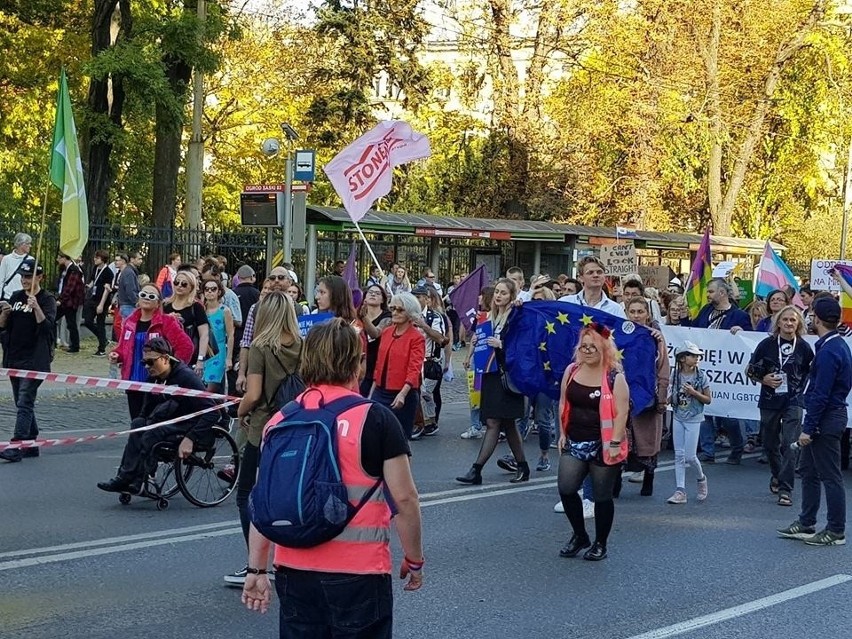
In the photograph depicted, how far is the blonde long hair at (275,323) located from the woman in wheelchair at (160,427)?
185 centimetres

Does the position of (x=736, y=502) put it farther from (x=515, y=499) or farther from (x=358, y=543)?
(x=358, y=543)

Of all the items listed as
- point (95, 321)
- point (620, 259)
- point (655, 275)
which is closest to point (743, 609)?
point (620, 259)

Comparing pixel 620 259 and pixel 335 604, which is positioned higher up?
pixel 620 259

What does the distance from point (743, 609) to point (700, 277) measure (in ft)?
39.2

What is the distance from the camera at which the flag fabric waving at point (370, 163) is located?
1427cm

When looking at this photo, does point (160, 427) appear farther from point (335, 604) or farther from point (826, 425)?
point (335, 604)

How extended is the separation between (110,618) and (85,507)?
9.53 feet

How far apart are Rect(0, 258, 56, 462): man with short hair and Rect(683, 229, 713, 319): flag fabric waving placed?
10131 millimetres

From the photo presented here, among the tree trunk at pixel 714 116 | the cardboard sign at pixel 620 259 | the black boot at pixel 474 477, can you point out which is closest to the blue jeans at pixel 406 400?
the black boot at pixel 474 477

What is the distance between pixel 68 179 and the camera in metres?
11.7

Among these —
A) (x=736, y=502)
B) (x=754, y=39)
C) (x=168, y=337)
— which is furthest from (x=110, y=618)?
(x=754, y=39)

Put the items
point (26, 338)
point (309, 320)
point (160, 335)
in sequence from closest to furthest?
point (160, 335) < point (309, 320) < point (26, 338)

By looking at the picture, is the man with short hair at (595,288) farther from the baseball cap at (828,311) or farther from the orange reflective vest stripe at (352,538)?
the orange reflective vest stripe at (352,538)

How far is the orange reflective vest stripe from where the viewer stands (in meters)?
3.92
